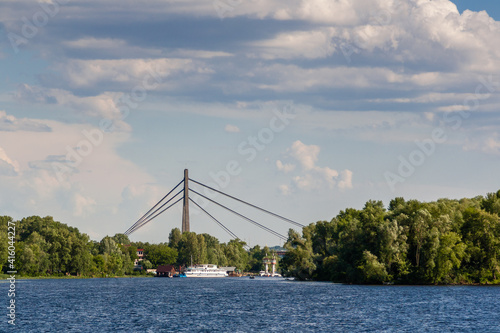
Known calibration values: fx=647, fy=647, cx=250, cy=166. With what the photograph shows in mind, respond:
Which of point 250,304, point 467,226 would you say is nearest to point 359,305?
point 250,304

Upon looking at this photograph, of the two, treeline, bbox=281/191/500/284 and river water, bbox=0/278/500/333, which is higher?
treeline, bbox=281/191/500/284

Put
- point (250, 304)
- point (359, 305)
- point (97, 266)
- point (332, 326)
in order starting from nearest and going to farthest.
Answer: point (332, 326)
point (359, 305)
point (250, 304)
point (97, 266)

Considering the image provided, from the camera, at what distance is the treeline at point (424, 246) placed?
9600cm

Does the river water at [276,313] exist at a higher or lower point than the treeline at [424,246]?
lower

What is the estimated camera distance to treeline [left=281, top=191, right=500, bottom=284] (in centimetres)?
9600

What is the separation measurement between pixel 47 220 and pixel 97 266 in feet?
79.1

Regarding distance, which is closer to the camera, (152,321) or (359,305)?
(152,321)

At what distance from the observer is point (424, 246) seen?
96.8m

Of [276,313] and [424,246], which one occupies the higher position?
[424,246]

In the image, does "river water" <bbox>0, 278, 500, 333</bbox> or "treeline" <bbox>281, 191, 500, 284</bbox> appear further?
"treeline" <bbox>281, 191, 500, 284</bbox>

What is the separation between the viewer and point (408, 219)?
98.4 metres

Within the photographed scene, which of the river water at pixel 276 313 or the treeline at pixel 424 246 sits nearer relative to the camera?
the river water at pixel 276 313

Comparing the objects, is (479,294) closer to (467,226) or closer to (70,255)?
(467,226)

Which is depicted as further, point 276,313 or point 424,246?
point 424,246
